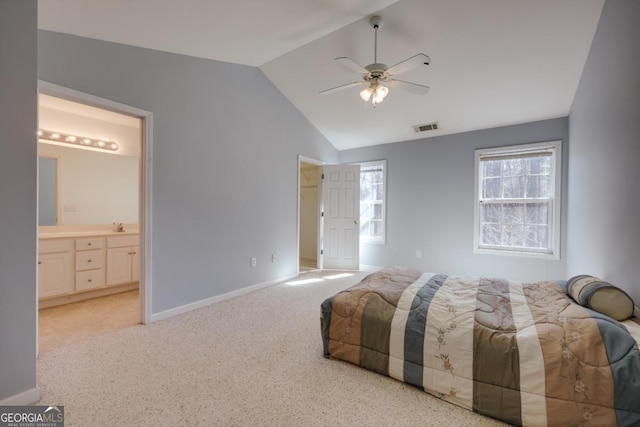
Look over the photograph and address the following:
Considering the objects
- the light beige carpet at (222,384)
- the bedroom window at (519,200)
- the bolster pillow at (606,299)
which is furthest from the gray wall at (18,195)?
the bedroom window at (519,200)

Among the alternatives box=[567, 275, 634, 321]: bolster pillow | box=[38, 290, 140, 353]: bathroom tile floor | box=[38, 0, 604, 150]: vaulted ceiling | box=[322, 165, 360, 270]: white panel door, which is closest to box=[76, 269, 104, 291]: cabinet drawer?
box=[38, 290, 140, 353]: bathroom tile floor

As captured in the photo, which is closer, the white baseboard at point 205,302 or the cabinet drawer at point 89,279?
the white baseboard at point 205,302

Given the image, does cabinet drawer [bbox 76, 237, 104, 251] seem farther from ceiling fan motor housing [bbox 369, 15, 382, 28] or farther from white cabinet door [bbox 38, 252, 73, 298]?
ceiling fan motor housing [bbox 369, 15, 382, 28]

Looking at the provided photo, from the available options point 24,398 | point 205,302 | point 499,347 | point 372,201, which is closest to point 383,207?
point 372,201

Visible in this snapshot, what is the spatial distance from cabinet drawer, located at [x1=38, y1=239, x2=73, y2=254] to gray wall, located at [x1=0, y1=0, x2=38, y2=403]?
1.99m

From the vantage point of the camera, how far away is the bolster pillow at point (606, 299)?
1.59 meters

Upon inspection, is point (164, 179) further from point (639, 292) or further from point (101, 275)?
point (639, 292)

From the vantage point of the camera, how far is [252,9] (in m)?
2.41

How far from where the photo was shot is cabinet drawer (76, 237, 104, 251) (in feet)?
11.3

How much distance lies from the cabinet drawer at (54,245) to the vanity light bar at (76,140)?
1.33 meters

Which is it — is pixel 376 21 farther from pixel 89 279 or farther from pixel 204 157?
pixel 89 279

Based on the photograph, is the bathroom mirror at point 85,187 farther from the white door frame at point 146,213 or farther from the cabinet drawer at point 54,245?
the white door frame at point 146,213

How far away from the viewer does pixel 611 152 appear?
212cm

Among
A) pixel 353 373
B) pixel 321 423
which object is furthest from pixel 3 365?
pixel 353 373
